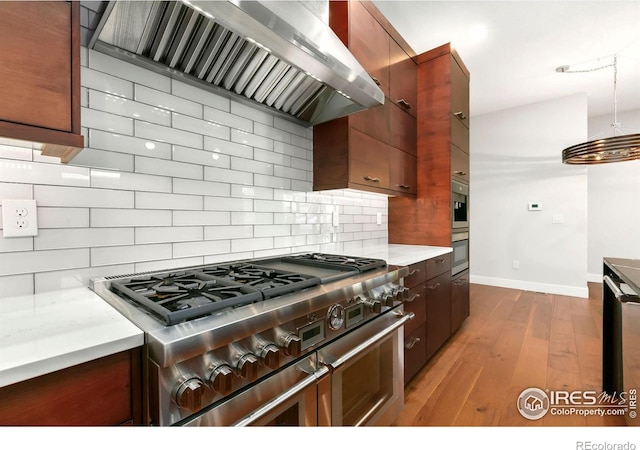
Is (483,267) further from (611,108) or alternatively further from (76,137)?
(76,137)

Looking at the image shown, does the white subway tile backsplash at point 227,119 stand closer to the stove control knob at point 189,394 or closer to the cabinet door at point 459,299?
the stove control knob at point 189,394

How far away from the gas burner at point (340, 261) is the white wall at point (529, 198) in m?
4.15

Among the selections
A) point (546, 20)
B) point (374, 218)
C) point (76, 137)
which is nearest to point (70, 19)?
point (76, 137)

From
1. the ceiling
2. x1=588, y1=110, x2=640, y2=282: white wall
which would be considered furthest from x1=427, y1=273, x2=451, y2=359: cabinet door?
x1=588, y1=110, x2=640, y2=282: white wall

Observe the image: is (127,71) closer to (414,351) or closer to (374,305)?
(374,305)

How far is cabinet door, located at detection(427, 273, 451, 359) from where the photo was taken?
6.93ft

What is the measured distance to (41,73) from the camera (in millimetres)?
741

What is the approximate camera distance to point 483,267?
492 cm

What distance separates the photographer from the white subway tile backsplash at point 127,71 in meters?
1.12

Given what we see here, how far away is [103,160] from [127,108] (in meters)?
0.24

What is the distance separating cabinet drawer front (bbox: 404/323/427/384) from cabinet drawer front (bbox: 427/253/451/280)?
0.36 m

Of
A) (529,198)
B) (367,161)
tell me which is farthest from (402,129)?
(529,198)

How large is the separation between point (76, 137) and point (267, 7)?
28.1 inches

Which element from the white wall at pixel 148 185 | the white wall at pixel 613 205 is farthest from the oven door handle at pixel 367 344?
the white wall at pixel 613 205
